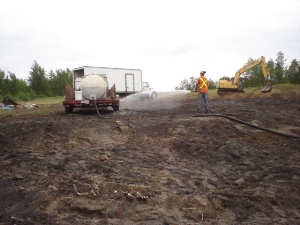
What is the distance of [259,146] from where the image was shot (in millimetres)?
7027

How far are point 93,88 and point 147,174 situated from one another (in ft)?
25.5

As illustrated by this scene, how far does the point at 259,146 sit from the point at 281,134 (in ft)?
4.02

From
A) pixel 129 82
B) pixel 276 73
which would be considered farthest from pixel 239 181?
pixel 276 73

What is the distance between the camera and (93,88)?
11938 mm

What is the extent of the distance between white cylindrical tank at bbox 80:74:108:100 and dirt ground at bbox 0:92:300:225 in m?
3.62

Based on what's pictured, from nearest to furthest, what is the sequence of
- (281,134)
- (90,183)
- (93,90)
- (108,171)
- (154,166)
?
(90,183), (108,171), (154,166), (281,134), (93,90)

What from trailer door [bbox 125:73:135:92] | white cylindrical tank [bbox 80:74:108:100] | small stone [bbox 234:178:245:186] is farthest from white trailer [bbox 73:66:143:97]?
small stone [bbox 234:178:245:186]

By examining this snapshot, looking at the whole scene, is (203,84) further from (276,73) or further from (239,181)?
(276,73)

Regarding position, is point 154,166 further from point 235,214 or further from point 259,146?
point 259,146

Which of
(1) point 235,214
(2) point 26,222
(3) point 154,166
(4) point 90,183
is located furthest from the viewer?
(3) point 154,166

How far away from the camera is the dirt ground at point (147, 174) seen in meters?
3.70

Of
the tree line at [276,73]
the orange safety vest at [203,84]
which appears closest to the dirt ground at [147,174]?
the orange safety vest at [203,84]

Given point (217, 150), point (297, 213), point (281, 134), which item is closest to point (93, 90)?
point (217, 150)

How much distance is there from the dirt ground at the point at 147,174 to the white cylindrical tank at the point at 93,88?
11.9 ft
